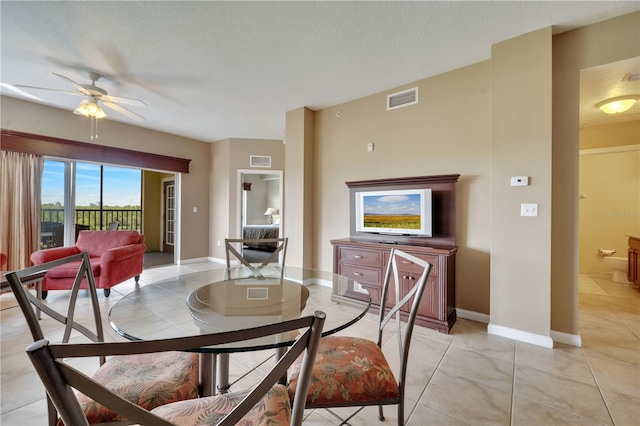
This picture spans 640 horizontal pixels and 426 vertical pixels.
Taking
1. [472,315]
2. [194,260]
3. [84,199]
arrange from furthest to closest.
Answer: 1. [194,260]
2. [84,199]
3. [472,315]

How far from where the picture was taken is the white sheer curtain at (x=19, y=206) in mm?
3572

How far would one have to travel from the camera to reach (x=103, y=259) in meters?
3.34

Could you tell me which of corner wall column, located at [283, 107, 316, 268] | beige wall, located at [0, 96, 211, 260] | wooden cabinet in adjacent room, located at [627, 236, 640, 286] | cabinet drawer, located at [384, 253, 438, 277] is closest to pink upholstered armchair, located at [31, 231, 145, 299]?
beige wall, located at [0, 96, 211, 260]

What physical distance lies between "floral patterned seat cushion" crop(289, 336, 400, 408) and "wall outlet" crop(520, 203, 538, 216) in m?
2.01

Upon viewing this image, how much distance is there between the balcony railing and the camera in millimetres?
4094

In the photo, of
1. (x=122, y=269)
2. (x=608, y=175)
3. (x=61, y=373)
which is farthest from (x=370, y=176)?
(x=608, y=175)

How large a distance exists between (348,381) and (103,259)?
365cm

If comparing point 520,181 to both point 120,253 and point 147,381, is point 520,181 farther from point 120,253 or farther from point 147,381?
point 120,253

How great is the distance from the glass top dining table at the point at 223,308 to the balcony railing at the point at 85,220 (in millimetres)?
3841

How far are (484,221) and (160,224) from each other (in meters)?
7.60

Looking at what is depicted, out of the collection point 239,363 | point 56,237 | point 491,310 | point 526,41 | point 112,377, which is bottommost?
point 239,363

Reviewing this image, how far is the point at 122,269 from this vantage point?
3600 mm

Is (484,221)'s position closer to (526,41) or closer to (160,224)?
(526,41)

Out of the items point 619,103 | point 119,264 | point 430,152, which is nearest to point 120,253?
point 119,264
